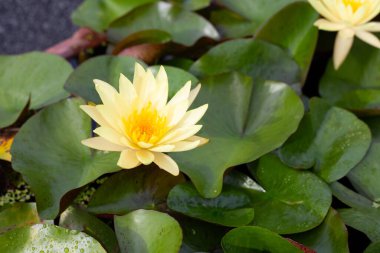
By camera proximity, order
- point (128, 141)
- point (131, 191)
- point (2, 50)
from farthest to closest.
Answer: point (2, 50)
point (131, 191)
point (128, 141)

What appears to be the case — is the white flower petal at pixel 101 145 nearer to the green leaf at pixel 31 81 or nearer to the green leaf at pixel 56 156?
the green leaf at pixel 56 156

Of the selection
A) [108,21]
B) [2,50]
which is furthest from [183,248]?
[2,50]

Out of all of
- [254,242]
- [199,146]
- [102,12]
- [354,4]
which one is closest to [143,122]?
[199,146]

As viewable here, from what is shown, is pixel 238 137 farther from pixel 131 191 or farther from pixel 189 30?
pixel 189 30

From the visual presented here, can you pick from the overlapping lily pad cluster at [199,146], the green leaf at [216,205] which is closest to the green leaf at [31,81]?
the overlapping lily pad cluster at [199,146]

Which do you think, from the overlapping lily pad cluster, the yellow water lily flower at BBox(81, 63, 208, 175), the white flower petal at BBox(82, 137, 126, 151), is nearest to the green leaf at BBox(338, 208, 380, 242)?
the overlapping lily pad cluster

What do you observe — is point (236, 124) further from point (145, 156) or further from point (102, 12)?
point (102, 12)

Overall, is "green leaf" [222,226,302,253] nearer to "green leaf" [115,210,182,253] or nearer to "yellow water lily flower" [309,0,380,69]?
"green leaf" [115,210,182,253]
